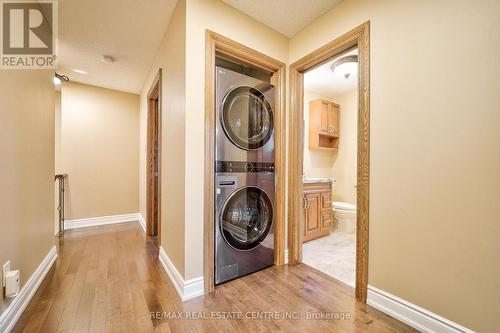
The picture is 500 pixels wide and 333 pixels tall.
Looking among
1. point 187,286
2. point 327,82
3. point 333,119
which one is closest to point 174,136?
point 187,286

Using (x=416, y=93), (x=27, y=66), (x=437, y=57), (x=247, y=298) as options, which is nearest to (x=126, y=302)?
(x=247, y=298)

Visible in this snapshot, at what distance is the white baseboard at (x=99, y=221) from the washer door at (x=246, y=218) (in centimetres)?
276

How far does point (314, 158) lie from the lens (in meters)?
3.79

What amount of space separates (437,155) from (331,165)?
2.92 metres

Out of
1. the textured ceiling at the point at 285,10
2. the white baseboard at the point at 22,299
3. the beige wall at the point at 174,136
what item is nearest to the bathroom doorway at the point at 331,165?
the textured ceiling at the point at 285,10

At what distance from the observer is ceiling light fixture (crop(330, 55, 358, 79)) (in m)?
2.47

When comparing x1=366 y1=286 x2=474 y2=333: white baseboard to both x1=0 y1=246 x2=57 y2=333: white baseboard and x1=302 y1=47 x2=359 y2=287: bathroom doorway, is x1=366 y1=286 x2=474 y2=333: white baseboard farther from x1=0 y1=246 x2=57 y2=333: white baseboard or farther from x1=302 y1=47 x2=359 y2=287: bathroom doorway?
x1=0 y1=246 x2=57 y2=333: white baseboard

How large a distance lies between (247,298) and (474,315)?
130 centimetres

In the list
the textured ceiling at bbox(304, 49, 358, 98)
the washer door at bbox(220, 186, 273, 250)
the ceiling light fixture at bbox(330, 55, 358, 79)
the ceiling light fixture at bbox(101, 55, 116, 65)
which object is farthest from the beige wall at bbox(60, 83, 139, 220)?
the ceiling light fixture at bbox(330, 55, 358, 79)

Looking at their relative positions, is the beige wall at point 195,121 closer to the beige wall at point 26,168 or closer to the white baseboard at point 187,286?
the white baseboard at point 187,286

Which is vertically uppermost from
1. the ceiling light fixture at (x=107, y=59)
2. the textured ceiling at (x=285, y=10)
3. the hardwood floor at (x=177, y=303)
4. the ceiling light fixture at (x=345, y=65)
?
the textured ceiling at (x=285, y=10)

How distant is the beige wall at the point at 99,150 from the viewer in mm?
3258

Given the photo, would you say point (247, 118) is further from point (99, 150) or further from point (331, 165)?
point (99, 150)

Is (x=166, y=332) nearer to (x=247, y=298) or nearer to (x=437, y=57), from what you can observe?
(x=247, y=298)
